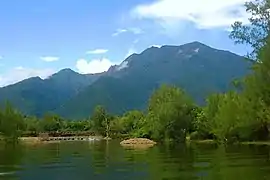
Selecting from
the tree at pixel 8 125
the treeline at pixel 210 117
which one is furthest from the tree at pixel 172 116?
the tree at pixel 8 125

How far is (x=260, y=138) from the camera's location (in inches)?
4518

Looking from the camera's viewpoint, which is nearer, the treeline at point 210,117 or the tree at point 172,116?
the treeline at point 210,117

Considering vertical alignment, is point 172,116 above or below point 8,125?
below

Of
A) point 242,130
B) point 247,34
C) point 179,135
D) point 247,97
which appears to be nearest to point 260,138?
point 242,130

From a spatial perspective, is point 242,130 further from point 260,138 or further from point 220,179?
point 220,179

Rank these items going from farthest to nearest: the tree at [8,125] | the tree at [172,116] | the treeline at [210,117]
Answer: the tree at [8,125], the tree at [172,116], the treeline at [210,117]

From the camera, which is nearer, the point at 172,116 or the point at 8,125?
the point at 172,116

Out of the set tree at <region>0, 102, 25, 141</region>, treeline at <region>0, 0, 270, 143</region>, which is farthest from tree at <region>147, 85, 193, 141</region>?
tree at <region>0, 102, 25, 141</region>

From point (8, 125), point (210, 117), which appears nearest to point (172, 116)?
point (210, 117)

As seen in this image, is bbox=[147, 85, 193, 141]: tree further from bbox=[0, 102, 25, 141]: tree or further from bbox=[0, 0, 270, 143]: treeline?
bbox=[0, 102, 25, 141]: tree

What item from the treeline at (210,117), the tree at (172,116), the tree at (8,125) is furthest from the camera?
the tree at (8,125)

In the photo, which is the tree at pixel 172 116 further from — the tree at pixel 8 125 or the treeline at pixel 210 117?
the tree at pixel 8 125

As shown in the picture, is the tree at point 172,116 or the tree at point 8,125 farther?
the tree at point 8,125

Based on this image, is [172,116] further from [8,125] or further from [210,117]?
[8,125]
